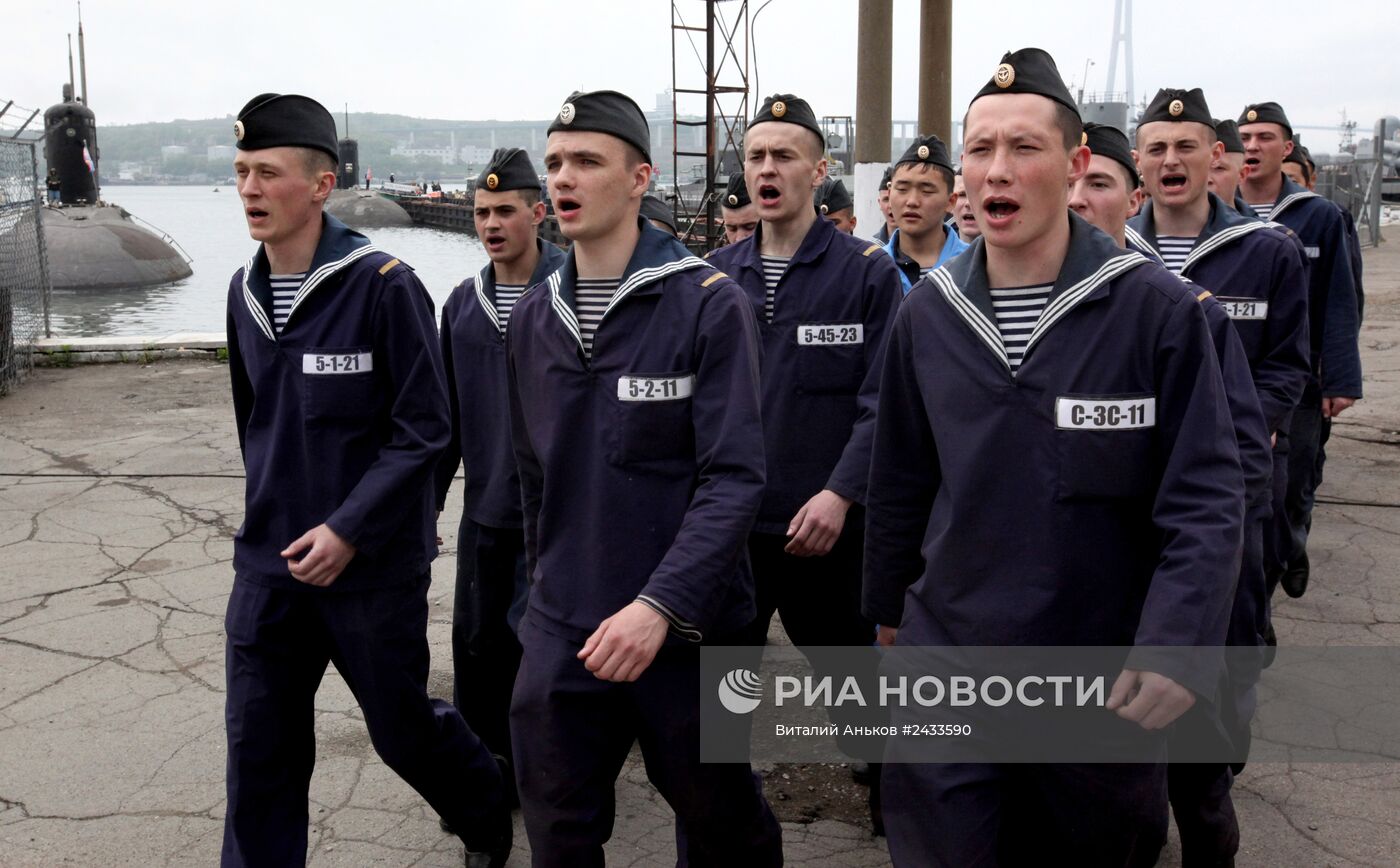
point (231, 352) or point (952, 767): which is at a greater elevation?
point (231, 352)

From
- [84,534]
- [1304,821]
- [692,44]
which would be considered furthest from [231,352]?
[692,44]

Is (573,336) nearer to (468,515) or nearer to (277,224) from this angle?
(277,224)

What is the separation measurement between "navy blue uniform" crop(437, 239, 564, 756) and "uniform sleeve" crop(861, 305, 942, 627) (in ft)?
5.33

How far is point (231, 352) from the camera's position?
389 cm

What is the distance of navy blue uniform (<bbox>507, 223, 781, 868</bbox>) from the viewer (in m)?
3.10

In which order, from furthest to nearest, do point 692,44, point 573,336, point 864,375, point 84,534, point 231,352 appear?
point 692,44 → point 84,534 → point 864,375 → point 231,352 → point 573,336

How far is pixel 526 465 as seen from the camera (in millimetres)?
3367

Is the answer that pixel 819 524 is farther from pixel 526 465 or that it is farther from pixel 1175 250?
pixel 1175 250

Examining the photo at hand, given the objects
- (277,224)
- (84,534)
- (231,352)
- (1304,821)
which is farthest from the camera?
(84,534)

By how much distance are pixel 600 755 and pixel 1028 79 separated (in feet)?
5.78

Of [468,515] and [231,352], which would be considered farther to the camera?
[468,515]

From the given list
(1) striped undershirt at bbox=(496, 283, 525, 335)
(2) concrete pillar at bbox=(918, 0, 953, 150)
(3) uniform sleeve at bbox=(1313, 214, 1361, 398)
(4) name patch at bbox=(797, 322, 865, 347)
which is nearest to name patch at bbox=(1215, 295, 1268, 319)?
(4) name patch at bbox=(797, 322, 865, 347)

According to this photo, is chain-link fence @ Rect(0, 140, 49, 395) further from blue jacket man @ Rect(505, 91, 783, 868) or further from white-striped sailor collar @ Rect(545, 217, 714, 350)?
blue jacket man @ Rect(505, 91, 783, 868)

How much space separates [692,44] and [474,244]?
54.3 meters
